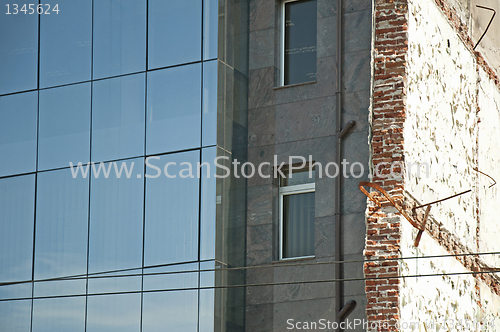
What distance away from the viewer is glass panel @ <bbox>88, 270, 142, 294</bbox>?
1475 centimetres

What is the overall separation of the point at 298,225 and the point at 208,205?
1.69 metres

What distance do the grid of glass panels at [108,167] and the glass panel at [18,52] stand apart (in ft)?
0.12

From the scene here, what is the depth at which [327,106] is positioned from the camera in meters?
14.4

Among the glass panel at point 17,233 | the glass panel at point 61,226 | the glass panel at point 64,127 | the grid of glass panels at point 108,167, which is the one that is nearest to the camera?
the grid of glass panels at point 108,167

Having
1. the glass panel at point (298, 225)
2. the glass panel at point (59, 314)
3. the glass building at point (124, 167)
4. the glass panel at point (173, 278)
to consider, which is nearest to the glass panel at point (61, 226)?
the glass building at point (124, 167)

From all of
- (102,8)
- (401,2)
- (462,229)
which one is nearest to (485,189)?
(462,229)

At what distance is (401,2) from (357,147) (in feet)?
8.49

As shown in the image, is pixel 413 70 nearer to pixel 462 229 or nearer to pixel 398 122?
pixel 398 122

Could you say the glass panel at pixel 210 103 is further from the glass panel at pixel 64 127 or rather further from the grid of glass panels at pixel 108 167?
the glass panel at pixel 64 127

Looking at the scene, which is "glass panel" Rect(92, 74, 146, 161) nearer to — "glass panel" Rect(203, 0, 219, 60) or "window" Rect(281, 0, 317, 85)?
"glass panel" Rect(203, 0, 219, 60)

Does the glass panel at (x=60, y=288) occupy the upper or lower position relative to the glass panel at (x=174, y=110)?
lower

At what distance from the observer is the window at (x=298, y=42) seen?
1514cm

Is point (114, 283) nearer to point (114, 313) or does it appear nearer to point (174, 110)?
point (114, 313)

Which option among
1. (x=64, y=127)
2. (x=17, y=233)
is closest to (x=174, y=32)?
(x=64, y=127)
